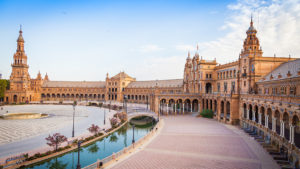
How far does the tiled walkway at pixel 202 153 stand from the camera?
68.0 ft

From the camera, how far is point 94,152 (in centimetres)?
2881

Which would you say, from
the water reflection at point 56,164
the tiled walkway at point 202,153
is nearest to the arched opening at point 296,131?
the tiled walkway at point 202,153

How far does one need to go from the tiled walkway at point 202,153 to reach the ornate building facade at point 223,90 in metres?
3.82

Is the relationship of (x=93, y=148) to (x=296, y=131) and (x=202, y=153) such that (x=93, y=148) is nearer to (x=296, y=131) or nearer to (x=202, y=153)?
(x=202, y=153)

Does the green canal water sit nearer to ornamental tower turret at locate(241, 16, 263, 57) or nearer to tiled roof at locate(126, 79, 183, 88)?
ornamental tower turret at locate(241, 16, 263, 57)

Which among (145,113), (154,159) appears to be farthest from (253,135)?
(145,113)

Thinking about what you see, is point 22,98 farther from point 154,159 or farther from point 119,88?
point 154,159

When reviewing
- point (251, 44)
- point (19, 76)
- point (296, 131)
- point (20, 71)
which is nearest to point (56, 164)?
point (296, 131)

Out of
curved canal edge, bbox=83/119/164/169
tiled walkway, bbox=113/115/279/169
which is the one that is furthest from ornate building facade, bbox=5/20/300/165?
curved canal edge, bbox=83/119/164/169

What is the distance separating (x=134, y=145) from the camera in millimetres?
26906

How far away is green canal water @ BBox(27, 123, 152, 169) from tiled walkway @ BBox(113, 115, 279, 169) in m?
6.55

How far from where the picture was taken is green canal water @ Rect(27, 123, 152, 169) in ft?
77.8

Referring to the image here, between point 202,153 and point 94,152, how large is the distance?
51.3 ft

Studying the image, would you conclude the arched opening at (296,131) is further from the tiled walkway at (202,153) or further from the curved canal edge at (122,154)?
the curved canal edge at (122,154)
